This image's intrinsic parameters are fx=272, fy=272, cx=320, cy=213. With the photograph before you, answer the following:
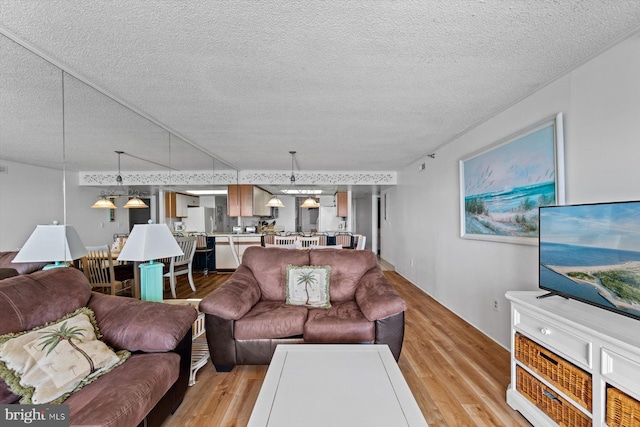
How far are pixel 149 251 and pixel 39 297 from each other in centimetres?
62

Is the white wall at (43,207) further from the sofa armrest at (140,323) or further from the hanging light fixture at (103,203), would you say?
the sofa armrest at (140,323)

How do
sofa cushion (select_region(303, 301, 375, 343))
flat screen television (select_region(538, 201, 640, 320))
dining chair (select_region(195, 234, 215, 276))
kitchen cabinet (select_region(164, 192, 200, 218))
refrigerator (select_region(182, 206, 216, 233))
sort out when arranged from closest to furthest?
flat screen television (select_region(538, 201, 640, 320))
sofa cushion (select_region(303, 301, 375, 343))
kitchen cabinet (select_region(164, 192, 200, 218))
refrigerator (select_region(182, 206, 216, 233))
dining chair (select_region(195, 234, 215, 276))

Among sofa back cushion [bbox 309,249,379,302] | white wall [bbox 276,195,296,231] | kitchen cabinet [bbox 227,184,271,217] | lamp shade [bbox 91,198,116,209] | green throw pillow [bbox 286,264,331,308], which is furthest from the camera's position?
white wall [bbox 276,195,296,231]

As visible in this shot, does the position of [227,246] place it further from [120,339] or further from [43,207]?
[120,339]

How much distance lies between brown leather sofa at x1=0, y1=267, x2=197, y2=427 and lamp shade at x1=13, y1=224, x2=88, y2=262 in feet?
0.73

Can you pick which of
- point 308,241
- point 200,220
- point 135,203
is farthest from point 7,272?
point 200,220

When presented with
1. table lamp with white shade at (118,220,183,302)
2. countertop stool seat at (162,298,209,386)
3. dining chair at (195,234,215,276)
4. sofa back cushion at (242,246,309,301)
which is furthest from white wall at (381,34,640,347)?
dining chair at (195,234,215,276)

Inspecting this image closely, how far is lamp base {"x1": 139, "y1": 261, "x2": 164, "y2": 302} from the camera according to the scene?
7.13ft

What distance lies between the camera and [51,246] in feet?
6.27

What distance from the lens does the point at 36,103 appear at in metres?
2.26

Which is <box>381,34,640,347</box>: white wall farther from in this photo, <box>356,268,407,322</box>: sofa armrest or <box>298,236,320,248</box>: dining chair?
<box>298,236,320,248</box>: dining chair

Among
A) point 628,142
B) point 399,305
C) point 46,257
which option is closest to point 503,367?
point 399,305

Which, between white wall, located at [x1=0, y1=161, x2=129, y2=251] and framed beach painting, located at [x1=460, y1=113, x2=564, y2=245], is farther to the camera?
framed beach painting, located at [x1=460, y1=113, x2=564, y2=245]

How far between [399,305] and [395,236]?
4573mm
